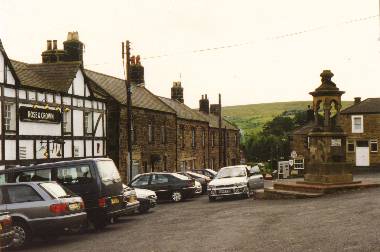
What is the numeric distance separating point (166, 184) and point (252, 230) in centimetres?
1205

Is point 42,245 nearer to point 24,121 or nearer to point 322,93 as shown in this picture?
point 24,121

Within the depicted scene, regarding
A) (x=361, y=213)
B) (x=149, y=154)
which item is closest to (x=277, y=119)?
(x=149, y=154)

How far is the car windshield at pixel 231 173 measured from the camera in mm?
25703

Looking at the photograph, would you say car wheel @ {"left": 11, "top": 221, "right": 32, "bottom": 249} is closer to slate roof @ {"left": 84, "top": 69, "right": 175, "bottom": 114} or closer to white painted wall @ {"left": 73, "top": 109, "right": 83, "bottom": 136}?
white painted wall @ {"left": 73, "top": 109, "right": 83, "bottom": 136}

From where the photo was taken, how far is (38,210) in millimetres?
13297

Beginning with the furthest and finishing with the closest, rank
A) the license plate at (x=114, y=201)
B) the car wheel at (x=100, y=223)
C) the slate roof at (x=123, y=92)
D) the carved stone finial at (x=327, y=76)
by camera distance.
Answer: the slate roof at (x=123, y=92)
the carved stone finial at (x=327, y=76)
the car wheel at (x=100, y=223)
the license plate at (x=114, y=201)

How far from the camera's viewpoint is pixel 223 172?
2614 cm

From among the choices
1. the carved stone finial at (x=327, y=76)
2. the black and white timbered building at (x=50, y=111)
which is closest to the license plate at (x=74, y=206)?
the black and white timbered building at (x=50, y=111)

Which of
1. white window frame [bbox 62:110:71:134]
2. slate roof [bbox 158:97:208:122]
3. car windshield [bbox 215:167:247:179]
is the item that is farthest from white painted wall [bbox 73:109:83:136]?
slate roof [bbox 158:97:208:122]

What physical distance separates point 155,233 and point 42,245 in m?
2.83

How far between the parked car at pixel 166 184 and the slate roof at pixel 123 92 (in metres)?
10.9

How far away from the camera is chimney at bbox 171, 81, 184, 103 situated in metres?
58.3

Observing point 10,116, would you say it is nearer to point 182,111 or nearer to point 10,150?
point 10,150

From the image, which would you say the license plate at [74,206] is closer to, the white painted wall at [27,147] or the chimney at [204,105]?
the white painted wall at [27,147]
